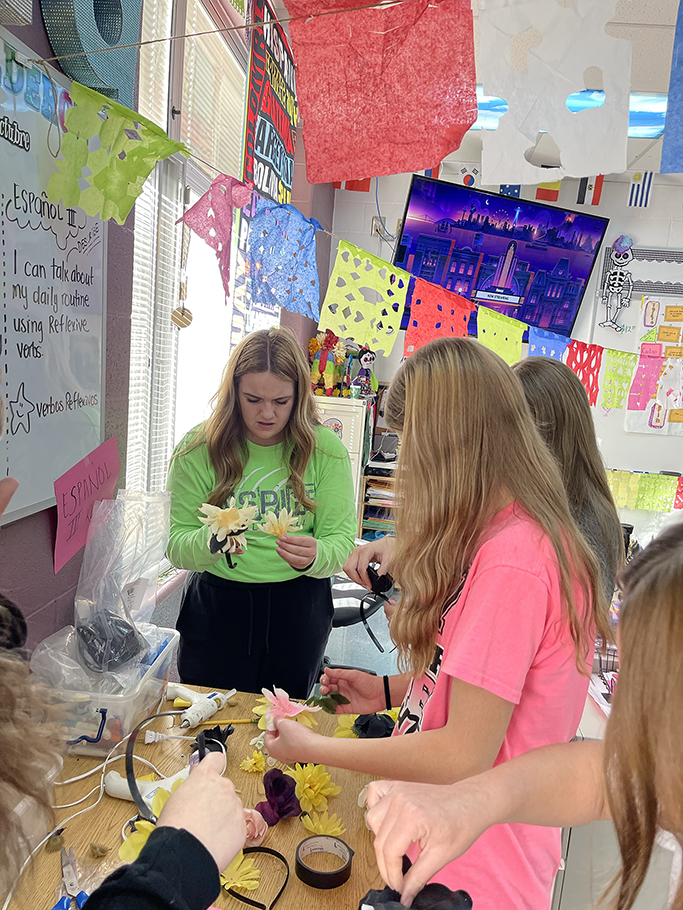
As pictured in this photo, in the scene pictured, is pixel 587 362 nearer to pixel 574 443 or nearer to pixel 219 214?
pixel 574 443

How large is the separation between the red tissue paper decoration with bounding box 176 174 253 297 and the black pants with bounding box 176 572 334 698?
885 millimetres

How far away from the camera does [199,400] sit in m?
3.33

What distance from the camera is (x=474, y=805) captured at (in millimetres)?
692

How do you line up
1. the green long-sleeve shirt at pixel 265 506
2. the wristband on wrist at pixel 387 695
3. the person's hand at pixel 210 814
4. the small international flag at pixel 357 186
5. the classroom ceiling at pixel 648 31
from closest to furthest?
the person's hand at pixel 210 814 → the wristband on wrist at pixel 387 695 → the green long-sleeve shirt at pixel 265 506 → the classroom ceiling at pixel 648 31 → the small international flag at pixel 357 186

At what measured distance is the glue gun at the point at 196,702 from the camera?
1.45 metres

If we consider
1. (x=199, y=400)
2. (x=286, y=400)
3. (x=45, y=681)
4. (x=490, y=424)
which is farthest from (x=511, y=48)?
(x=199, y=400)

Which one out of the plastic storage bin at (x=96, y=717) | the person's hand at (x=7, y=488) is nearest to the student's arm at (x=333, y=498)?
the plastic storage bin at (x=96, y=717)

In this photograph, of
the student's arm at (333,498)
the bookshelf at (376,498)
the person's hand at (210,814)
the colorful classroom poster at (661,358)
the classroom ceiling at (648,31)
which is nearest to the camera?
the person's hand at (210,814)

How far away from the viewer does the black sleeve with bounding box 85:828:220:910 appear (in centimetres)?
63

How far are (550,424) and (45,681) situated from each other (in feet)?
4.32

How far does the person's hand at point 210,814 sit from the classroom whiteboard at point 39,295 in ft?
2.43

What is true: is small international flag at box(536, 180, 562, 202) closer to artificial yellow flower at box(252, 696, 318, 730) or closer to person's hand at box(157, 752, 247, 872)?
artificial yellow flower at box(252, 696, 318, 730)

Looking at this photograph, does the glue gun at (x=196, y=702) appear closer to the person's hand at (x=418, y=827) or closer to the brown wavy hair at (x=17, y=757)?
the brown wavy hair at (x=17, y=757)

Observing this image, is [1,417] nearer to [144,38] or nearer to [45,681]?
[45,681]
